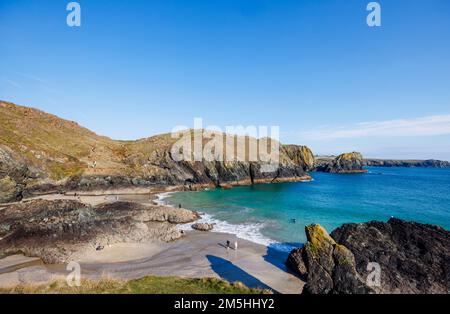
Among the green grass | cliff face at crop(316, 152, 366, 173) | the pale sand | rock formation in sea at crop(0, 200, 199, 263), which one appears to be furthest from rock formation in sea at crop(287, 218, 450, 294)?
cliff face at crop(316, 152, 366, 173)

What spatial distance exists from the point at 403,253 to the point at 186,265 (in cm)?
1959

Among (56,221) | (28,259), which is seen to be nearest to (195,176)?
(56,221)

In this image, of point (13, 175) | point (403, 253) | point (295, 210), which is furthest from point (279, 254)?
point (13, 175)

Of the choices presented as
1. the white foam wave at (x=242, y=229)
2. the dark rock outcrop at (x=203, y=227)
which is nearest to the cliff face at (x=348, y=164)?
the white foam wave at (x=242, y=229)

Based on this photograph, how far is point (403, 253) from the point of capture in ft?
72.1

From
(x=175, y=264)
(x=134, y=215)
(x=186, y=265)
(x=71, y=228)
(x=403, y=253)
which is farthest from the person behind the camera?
(x=134, y=215)

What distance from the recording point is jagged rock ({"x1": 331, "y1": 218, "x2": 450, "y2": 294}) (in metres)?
19.3

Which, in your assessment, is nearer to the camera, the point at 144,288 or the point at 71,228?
the point at 144,288

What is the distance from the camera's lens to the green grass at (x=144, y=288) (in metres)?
14.6

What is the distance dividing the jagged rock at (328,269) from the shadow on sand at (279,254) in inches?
126

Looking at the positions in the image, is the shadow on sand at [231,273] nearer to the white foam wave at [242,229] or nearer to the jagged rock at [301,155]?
the white foam wave at [242,229]

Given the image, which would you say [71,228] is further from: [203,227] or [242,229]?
[242,229]

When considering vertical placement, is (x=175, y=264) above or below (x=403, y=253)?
below
